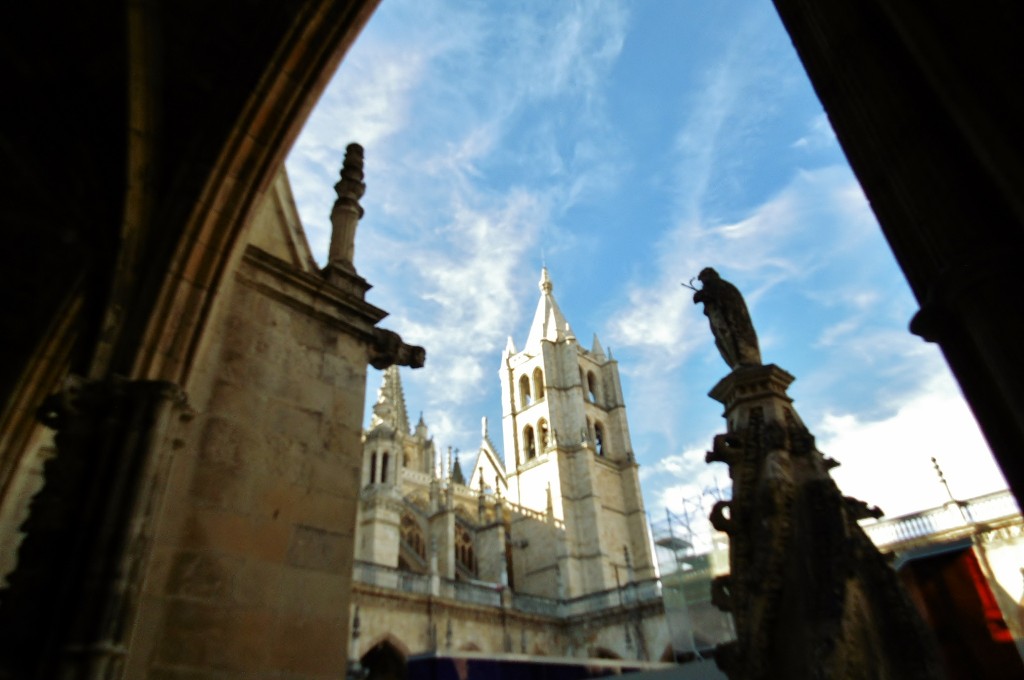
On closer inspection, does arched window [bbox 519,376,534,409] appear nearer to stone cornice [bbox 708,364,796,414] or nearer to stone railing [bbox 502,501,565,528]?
stone railing [bbox 502,501,565,528]

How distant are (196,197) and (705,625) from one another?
17430mm

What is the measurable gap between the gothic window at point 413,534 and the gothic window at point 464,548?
2.25 meters

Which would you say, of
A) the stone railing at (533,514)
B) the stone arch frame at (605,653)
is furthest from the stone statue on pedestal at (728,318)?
the stone railing at (533,514)

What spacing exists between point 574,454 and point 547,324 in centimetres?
1004

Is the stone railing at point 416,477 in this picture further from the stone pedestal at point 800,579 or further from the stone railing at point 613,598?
the stone pedestal at point 800,579

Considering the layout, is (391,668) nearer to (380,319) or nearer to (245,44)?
(380,319)

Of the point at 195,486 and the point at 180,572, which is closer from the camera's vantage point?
the point at 180,572

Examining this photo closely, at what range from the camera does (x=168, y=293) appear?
139 inches

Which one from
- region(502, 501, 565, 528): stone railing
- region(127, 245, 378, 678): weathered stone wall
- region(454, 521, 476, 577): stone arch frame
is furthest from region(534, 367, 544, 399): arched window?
region(127, 245, 378, 678): weathered stone wall

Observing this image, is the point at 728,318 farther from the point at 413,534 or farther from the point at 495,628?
the point at 413,534

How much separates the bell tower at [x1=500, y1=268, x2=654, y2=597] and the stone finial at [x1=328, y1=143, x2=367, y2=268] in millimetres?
27322

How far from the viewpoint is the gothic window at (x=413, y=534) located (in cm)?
2773

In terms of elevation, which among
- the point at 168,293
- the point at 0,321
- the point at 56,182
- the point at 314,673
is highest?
the point at 56,182

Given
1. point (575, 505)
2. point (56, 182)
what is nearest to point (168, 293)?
point (56, 182)
